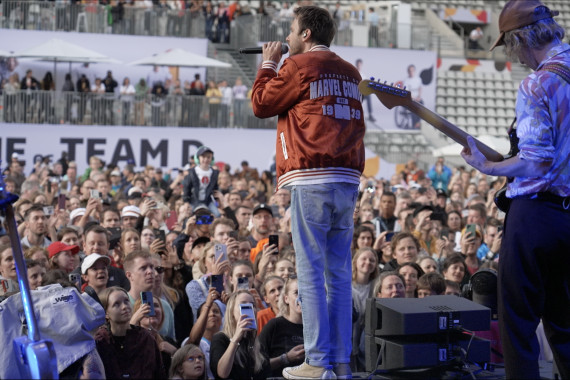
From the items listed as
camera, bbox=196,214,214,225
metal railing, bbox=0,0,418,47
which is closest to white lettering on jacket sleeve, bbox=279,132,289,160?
camera, bbox=196,214,214,225

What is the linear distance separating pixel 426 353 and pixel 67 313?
5.76ft

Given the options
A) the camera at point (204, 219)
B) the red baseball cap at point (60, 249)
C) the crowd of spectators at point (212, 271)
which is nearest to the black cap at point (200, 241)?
the crowd of spectators at point (212, 271)

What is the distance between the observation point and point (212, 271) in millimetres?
7559

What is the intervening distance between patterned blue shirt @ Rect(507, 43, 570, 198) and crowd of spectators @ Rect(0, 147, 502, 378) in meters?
2.57

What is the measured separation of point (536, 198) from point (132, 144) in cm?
2055

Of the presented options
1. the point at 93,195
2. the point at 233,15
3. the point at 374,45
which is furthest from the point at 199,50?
the point at 93,195

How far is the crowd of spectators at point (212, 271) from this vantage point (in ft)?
19.9

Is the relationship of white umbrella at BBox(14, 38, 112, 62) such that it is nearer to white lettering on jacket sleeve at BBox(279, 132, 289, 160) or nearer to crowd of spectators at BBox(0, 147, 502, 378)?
crowd of spectators at BBox(0, 147, 502, 378)

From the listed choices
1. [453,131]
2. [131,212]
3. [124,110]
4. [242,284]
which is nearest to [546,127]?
[453,131]

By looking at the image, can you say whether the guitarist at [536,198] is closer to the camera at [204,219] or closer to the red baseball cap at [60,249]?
the red baseball cap at [60,249]

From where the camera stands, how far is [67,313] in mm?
4633

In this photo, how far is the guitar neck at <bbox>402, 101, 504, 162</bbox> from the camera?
415 centimetres

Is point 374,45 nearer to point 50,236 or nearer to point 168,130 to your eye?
point 168,130

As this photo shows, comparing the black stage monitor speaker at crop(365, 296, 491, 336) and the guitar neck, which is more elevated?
the guitar neck
